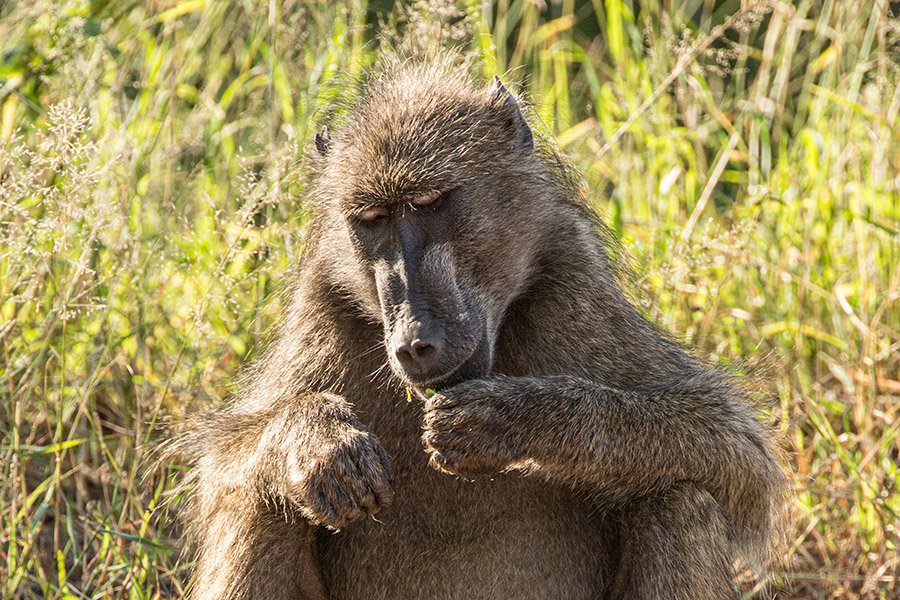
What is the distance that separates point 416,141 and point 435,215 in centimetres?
20

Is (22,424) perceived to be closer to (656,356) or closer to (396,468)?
(396,468)

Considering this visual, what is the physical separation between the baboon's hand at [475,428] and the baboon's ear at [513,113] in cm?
68

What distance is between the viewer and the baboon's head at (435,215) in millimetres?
2867

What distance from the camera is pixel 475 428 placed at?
2.96 m

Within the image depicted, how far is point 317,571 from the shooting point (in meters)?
3.27

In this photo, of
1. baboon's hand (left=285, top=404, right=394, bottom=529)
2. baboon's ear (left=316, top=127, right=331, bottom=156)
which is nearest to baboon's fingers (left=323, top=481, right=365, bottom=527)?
baboon's hand (left=285, top=404, right=394, bottom=529)

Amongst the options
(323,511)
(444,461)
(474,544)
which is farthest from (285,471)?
(474,544)

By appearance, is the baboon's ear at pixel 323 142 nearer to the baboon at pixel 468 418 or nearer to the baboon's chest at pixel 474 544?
the baboon at pixel 468 418

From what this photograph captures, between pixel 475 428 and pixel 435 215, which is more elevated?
pixel 435 215

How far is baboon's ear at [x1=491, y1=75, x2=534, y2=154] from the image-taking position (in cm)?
333

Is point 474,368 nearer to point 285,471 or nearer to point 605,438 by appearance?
point 605,438

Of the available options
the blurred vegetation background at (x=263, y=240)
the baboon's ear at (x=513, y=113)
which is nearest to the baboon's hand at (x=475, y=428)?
the baboon's ear at (x=513, y=113)

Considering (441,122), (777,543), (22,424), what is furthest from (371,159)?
(22,424)

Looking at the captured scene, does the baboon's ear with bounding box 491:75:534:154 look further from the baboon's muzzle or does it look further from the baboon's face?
the baboon's muzzle
